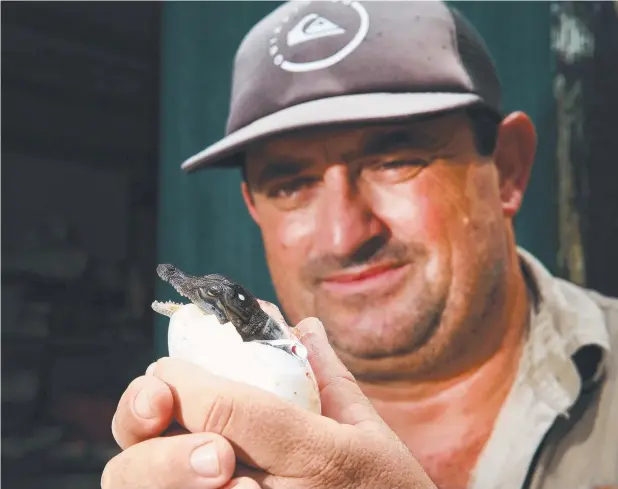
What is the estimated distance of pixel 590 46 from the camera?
1241 millimetres

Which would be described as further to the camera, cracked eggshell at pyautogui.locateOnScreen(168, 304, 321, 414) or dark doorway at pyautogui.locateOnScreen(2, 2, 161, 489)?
dark doorway at pyautogui.locateOnScreen(2, 2, 161, 489)

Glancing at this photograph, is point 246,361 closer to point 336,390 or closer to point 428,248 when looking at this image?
point 336,390

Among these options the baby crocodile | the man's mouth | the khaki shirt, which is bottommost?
the khaki shirt

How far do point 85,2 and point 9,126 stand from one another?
0.29 metres

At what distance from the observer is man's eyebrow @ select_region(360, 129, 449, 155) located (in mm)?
1177

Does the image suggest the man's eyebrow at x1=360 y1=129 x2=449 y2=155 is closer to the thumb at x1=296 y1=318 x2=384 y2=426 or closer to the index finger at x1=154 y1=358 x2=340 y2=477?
the thumb at x1=296 y1=318 x2=384 y2=426

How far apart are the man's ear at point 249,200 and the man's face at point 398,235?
125 mm

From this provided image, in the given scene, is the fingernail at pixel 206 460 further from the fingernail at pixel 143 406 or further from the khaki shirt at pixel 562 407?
the khaki shirt at pixel 562 407

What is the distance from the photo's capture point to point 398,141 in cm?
118

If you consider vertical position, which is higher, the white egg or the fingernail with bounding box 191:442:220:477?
the white egg

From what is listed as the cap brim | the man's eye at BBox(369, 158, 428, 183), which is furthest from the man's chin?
the cap brim

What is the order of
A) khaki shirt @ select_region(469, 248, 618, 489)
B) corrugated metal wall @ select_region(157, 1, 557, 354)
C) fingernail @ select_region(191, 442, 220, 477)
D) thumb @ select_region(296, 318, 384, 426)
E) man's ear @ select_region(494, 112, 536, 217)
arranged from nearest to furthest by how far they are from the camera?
fingernail @ select_region(191, 442, 220, 477) → thumb @ select_region(296, 318, 384, 426) → khaki shirt @ select_region(469, 248, 618, 489) → man's ear @ select_region(494, 112, 536, 217) → corrugated metal wall @ select_region(157, 1, 557, 354)

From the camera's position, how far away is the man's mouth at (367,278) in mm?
1170

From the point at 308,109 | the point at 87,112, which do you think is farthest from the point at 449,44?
the point at 87,112
